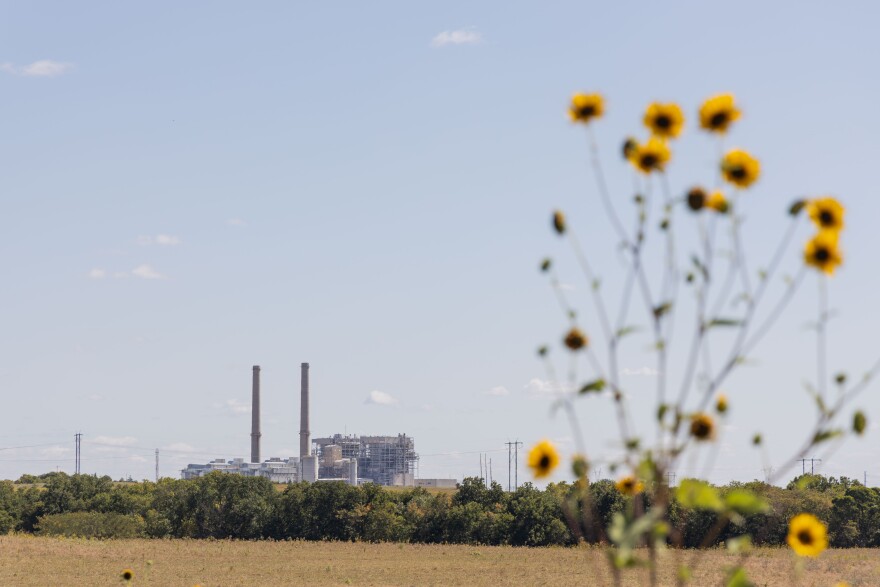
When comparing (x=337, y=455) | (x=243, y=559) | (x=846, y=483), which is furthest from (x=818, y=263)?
(x=337, y=455)

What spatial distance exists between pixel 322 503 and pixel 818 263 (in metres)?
73.1

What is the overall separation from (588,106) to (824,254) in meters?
1.14

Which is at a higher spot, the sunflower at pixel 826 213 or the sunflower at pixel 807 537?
the sunflower at pixel 826 213

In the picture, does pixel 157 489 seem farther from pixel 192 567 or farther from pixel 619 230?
pixel 619 230

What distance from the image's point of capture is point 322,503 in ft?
247

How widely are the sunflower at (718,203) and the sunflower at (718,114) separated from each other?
25 cm

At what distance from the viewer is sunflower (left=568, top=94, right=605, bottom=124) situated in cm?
462

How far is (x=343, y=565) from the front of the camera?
181ft

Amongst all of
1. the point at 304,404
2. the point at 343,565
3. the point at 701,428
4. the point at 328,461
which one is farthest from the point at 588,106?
the point at 328,461

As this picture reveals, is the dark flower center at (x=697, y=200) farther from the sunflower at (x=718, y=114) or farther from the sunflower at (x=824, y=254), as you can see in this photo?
the sunflower at (x=824, y=254)

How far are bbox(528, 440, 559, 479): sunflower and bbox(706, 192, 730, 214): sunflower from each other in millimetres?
1252

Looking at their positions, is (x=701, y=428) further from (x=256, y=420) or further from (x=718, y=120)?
(x=256, y=420)

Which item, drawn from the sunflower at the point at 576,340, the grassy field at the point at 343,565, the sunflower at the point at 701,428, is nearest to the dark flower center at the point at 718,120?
the sunflower at the point at 576,340

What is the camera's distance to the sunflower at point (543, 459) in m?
4.72
